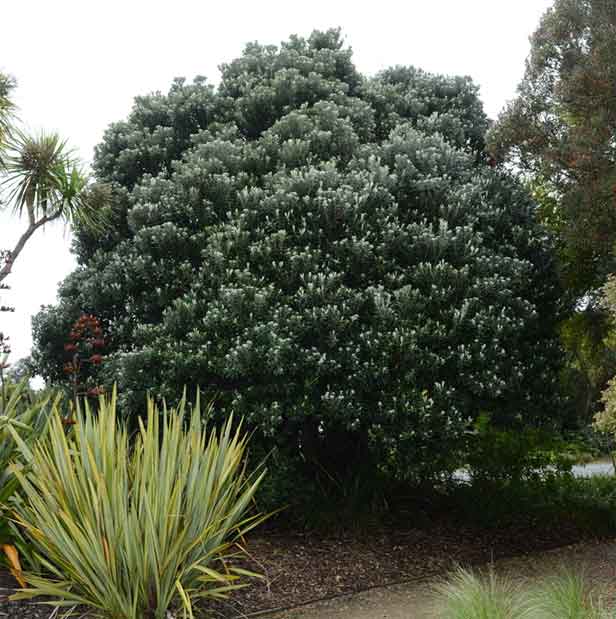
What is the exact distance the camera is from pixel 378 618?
7.10 metres

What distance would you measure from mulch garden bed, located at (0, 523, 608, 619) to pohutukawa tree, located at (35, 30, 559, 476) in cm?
100

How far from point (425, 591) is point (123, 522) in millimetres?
3872

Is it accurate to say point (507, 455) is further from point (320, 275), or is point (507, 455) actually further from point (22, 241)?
point (22, 241)

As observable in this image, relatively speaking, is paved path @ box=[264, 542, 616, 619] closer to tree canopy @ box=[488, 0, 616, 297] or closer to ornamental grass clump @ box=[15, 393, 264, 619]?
ornamental grass clump @ box=[15, 393, 264, 619]

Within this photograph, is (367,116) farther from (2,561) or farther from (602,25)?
(2,561)

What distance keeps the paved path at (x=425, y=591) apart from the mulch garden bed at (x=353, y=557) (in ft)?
0.55

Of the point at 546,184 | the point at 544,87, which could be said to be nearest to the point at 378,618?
the point at 546,184

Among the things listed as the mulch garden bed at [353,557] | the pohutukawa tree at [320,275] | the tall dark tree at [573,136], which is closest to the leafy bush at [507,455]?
the mulch garden bed at [353,557]

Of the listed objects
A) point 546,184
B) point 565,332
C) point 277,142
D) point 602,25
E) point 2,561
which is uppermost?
point 602,25

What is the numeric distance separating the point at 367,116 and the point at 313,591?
21.6 feet

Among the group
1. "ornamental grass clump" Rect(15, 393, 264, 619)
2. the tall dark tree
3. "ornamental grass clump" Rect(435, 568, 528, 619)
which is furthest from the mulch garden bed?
the tall dark tree

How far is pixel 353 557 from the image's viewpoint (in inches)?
342

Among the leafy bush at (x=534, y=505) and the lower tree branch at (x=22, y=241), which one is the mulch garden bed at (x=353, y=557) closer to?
the leafy bush at (x=534, y=505)

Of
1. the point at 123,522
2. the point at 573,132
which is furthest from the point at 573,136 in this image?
the point at 123,522
